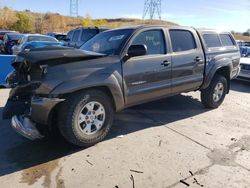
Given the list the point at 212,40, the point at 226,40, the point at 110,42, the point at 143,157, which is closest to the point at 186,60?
the point at 212,40

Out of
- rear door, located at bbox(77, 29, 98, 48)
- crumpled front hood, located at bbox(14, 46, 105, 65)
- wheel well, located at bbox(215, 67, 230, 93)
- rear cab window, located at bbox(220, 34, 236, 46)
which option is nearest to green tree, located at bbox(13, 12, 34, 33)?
rear door, located at bbox(77, 29, 98, 48)

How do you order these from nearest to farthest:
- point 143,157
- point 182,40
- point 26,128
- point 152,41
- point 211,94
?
point 26,128, point 143,157, point 152,41, point 182,40, point 211,94

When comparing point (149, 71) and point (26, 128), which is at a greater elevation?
point (149, 71)

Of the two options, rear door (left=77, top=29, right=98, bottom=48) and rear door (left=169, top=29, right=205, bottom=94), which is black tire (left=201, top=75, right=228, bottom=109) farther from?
rear door (left=77, top=29, right=98, bottom=48)

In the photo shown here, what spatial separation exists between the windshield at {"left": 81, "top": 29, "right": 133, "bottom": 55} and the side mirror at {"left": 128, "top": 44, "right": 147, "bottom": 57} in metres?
0.20

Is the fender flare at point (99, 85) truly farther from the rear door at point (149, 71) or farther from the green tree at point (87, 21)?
the green tree at point (87, 21)

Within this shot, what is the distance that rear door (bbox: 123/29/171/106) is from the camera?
468 centimetres

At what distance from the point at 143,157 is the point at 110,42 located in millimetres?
2142

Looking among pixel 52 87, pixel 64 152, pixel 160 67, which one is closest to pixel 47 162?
pixel 64 152

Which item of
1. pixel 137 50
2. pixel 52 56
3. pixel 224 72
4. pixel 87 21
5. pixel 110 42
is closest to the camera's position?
pixel 52 56

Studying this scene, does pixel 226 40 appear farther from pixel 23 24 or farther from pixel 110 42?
pixel 23 24

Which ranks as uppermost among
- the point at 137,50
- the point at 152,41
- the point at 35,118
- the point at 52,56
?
the point at 152,41

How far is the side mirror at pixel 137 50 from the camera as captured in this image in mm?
4523

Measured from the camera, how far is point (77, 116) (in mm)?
4094
